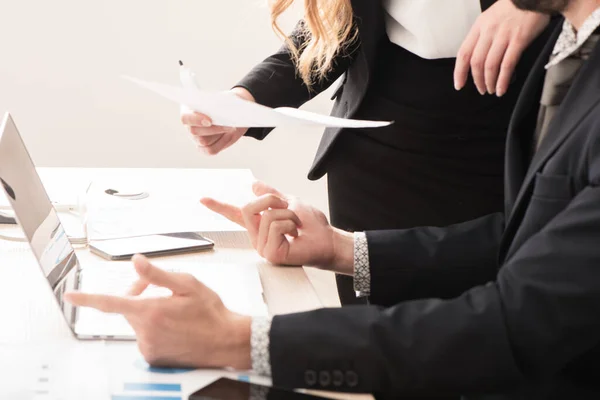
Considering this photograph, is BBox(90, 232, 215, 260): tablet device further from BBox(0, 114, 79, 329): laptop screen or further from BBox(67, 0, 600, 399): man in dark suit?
BBox(67, 0, 600, 399): man in dark suit

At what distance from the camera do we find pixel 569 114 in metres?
1.03

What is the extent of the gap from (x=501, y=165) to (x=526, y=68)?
200mm

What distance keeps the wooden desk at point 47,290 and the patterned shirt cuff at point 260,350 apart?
70mm

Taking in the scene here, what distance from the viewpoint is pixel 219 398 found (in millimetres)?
835

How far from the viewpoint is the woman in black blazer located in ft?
5.33

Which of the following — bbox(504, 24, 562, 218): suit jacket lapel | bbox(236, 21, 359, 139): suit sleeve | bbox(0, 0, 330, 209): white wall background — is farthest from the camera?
bbox(0, 0, 330, 209): white wall background

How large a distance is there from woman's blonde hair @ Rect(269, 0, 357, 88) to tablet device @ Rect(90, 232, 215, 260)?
1.66 ft

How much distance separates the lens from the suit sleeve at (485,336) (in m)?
0.90

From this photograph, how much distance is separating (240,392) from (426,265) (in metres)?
0.56

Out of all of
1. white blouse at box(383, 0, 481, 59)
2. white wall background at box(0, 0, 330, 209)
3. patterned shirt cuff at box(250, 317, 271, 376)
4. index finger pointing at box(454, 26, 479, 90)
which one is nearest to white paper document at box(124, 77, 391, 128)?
index finger pointing at box(454, 26, 479, 90)

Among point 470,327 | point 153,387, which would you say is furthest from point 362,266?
point 153,387

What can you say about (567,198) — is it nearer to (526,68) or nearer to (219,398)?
(219,398)

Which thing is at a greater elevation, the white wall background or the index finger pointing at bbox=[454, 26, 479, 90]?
the white wall background

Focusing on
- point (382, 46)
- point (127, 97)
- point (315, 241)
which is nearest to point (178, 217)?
point (315, 241)
